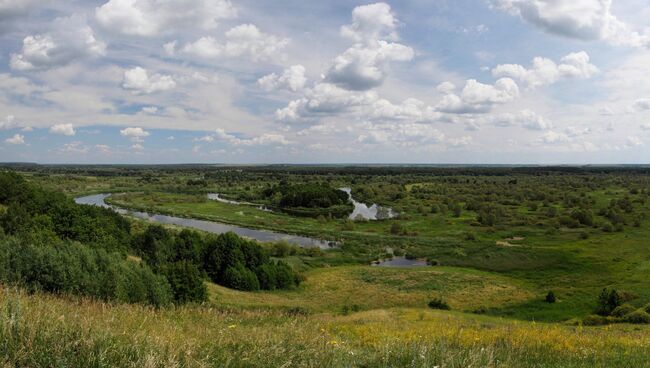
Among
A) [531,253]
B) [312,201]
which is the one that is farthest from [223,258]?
[312,201]

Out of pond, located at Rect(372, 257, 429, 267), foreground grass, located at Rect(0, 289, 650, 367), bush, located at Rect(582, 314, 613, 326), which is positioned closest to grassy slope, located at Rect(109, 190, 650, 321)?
pond, located at Rect(372, 257, 429, 267)

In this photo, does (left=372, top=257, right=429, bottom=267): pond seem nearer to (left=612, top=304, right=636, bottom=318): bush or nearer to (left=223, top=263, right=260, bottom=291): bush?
(left=223, top=263, right=260, bottom=291): bush

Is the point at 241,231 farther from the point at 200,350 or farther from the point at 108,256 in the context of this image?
the point at 200,350

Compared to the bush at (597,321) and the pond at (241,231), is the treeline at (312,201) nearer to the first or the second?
the pond at (241,231)

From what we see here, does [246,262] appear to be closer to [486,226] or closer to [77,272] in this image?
[77,272]

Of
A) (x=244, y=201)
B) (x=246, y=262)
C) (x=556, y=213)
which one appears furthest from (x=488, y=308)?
(x=244, y=201)
